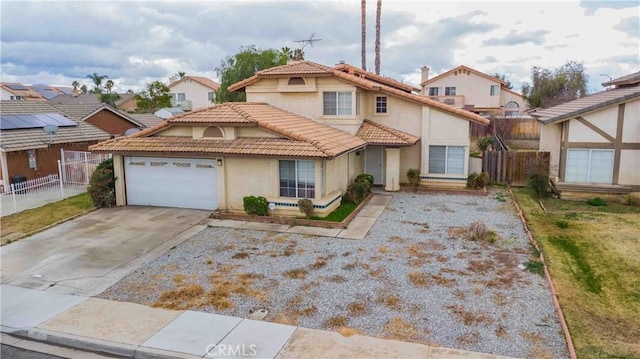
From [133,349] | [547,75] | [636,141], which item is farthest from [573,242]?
[547,75]

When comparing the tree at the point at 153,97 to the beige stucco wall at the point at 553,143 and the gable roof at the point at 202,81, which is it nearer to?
the gable roof at the point at 202,81

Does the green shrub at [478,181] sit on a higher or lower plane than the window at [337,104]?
lower

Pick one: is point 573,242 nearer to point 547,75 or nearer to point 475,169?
point 475,169

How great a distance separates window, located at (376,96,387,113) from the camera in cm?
2299

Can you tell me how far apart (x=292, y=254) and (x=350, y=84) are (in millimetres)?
10376

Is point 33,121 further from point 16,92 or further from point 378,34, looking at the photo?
point 16,92

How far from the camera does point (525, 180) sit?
899 inches

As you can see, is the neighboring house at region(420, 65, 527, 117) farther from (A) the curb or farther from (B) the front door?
(A) the curb

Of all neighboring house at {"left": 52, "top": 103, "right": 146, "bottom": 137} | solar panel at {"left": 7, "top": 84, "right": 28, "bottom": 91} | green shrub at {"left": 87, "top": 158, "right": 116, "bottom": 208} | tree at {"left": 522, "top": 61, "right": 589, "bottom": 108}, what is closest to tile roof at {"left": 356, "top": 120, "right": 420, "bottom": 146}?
green shrub at {"left": 87, "top": 158, "right": 116, "bottom": 208}

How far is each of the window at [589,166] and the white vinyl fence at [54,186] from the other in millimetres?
21859

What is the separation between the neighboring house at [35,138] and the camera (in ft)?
72.9

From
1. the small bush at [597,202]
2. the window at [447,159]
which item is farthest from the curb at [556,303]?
the window at [447,159]

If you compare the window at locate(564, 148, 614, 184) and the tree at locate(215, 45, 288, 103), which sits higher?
the tree at locate(215, 45, 288, 103)

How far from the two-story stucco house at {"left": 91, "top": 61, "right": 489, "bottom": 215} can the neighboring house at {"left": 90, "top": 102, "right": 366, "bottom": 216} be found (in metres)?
0.04
